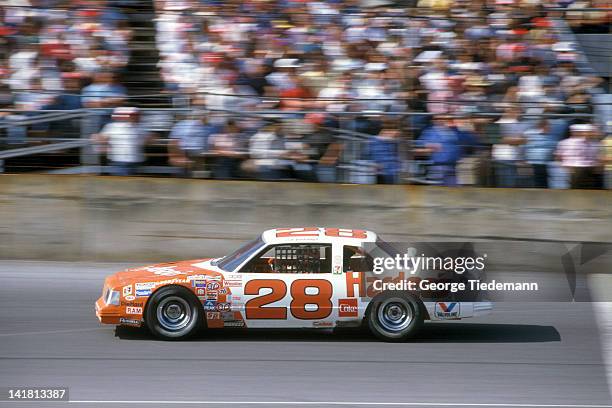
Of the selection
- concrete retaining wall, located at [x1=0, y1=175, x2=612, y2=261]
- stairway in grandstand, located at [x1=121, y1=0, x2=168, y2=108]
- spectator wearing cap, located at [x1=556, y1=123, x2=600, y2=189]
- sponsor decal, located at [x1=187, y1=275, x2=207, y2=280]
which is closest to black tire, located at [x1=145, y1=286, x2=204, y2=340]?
sponsor decal, located at [x1=187, y1=275, x2=207, y2=280]

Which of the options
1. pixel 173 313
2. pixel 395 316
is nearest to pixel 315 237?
pixel 395 316

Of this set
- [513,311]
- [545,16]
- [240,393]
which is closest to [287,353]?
[240,393]

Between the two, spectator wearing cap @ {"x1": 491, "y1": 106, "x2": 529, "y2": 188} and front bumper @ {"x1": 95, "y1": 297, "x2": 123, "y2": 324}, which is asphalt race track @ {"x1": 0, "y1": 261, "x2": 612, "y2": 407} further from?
spectator wearing cap @ {"x1": 491, "y1": 106, "x2": 529, "y2": 188}

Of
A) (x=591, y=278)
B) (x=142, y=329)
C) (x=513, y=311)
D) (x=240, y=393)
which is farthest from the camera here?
(x=591, y=278)

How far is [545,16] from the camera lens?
1337 cm

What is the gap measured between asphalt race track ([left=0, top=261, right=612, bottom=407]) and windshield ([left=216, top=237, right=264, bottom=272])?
710 mm

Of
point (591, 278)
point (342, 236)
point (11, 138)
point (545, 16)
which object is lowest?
point (591, 278)

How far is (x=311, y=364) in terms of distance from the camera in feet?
27.5

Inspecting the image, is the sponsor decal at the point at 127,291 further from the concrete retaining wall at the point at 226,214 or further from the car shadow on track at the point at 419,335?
the concrete retaining wall at the point at 226,214

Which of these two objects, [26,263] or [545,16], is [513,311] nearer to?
[545,16]

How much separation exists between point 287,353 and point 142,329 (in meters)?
1.63

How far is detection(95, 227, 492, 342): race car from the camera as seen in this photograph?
29.1 feet

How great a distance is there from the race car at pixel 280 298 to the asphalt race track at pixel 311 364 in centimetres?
22

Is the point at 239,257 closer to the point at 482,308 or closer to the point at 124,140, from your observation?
the point at 482,308
